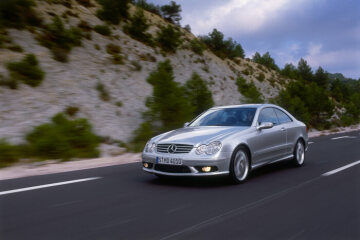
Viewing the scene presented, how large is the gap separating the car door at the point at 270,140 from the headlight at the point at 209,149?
121 centimetres

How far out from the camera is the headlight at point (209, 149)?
6.65 meters

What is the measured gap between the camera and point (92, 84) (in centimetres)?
2412

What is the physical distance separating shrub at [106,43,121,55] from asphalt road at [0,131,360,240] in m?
22.5

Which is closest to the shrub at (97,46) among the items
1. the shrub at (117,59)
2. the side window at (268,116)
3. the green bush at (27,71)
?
the shrub at (117,59)

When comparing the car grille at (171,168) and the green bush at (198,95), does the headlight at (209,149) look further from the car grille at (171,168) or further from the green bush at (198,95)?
the green bush at (198,95)

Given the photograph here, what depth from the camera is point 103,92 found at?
78.1 ft

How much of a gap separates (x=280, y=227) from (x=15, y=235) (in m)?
2.92

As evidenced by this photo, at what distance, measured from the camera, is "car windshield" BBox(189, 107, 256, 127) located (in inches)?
311

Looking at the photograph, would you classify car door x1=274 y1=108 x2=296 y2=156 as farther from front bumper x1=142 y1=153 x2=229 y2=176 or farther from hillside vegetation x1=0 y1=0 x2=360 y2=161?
hillside vegetation x1=0 y1=0 x2=360 y2=161

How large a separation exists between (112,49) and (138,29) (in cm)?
610

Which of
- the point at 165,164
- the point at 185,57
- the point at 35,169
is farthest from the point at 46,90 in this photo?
the point at 185,57

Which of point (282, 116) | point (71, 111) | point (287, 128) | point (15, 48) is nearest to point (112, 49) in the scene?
point (15, 48)

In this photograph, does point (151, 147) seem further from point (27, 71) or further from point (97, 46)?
point (97, 46)

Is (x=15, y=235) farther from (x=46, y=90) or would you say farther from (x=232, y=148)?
(x=46, y=90)
